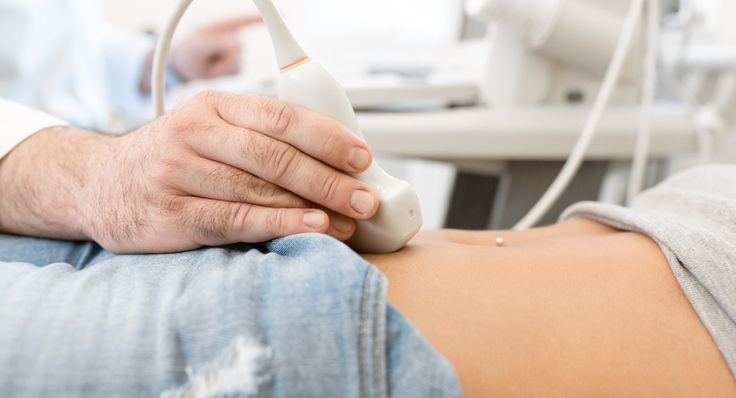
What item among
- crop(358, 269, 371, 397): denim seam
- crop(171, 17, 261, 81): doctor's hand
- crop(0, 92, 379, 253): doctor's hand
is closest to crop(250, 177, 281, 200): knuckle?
crop(0, 92, 379, 253): doctor's hand

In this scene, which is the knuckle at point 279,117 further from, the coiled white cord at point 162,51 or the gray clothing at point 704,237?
the gray clothing at point 704,237

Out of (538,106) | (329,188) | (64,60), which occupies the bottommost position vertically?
(64,60)

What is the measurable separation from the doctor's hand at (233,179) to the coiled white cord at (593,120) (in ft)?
1.40

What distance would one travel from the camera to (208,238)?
1.38 ft

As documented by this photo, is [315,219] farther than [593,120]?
No

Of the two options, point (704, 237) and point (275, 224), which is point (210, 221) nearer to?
point (275, 224)

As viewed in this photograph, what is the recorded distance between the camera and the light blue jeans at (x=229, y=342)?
0.98 feet

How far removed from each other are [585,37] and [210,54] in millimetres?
1075

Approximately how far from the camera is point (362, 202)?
16.4 inches

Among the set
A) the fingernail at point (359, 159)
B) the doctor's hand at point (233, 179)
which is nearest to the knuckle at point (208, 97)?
the doctor's hand at point (233, 179)

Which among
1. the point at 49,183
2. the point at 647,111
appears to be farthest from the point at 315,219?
the point at 647,111

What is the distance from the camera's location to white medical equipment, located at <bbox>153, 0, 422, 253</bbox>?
0.43 meters

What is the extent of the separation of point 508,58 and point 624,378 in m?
0.71

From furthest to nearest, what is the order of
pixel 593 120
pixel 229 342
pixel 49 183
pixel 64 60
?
pixel 64 60
pixel 593 120
pixel 49 183
pixel 229 342
